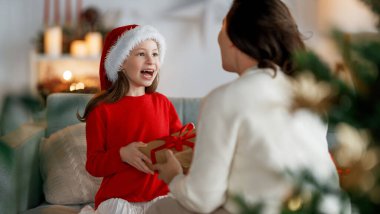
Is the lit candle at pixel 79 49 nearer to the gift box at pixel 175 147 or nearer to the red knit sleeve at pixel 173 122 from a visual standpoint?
the red knit sleeve at pixel 173 122

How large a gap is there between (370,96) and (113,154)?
1.40 meters

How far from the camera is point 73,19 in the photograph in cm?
534

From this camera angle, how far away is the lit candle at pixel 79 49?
4793 millimetres

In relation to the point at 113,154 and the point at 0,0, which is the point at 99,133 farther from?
the point at 0,0

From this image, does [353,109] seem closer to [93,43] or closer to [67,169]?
[67,169]

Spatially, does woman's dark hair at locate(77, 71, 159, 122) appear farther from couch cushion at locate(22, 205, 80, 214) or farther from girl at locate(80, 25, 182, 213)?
couch cushion at locate(22, 205, 80, 214)

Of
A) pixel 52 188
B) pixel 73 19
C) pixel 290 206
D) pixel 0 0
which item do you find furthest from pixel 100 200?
pixel 73 19

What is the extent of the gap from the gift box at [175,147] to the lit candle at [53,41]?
326cm

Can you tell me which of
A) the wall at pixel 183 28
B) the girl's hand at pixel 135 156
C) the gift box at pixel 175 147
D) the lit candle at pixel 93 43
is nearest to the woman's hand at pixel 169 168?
the gift box at pixel 175 147

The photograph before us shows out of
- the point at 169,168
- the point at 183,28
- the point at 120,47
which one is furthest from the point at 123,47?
the point at 183,28

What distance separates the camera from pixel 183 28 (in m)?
5.54

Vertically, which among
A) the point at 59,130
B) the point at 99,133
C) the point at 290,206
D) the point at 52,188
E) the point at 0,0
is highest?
the point at 0,0

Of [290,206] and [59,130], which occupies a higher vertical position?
[290,206]

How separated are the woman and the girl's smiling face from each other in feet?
2.08
